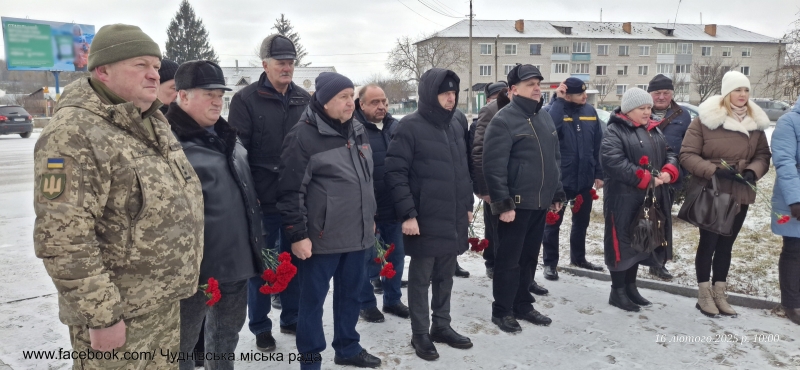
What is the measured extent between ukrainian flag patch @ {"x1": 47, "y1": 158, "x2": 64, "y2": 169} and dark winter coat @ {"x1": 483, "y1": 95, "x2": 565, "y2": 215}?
281 cm

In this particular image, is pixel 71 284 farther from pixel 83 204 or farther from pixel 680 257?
pixel 680 257

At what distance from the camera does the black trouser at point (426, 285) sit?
3801 millimetres

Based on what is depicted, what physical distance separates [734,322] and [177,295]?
4.15 meters

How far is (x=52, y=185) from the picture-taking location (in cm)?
184

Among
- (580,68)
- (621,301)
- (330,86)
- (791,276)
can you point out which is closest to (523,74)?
(330,86)

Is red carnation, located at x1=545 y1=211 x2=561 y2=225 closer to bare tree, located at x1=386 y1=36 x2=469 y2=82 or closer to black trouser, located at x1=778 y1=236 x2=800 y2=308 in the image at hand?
black trouser, located at x1=778 y1=236 x2=800 y2=308

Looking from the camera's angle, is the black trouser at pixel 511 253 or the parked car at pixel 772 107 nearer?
the black trouser at pixel 511 253

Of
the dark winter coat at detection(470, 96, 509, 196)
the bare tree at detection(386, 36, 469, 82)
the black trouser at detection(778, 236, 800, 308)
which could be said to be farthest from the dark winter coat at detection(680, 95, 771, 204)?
the bare tree at detection(386, 36, 469, 82)

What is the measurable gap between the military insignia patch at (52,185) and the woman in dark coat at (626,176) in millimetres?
3886

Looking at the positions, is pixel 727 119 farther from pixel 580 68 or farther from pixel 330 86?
pixel 580 68

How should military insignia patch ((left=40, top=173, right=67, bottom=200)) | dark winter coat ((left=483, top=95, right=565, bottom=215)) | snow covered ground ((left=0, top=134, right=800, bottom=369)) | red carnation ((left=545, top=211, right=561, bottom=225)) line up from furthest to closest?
1. red carnation ((left=545, top=211, right=561, bottom=225))
2. dark winter coat ((left=483, top=95, right=565, bottom=215))
3. snow covered ground ((left=0, top=134, right=800, bottom=369))
4. military insignia patch ((left=40, top=173, right=67, bottom=200))

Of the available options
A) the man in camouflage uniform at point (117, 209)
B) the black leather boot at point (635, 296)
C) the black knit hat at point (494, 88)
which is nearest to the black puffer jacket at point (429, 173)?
the man in camouflage uniform at point (117, 209)

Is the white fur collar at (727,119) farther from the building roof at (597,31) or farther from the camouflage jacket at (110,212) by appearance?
the building roof at (597,31)

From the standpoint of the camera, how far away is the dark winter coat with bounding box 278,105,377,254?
317 cm
